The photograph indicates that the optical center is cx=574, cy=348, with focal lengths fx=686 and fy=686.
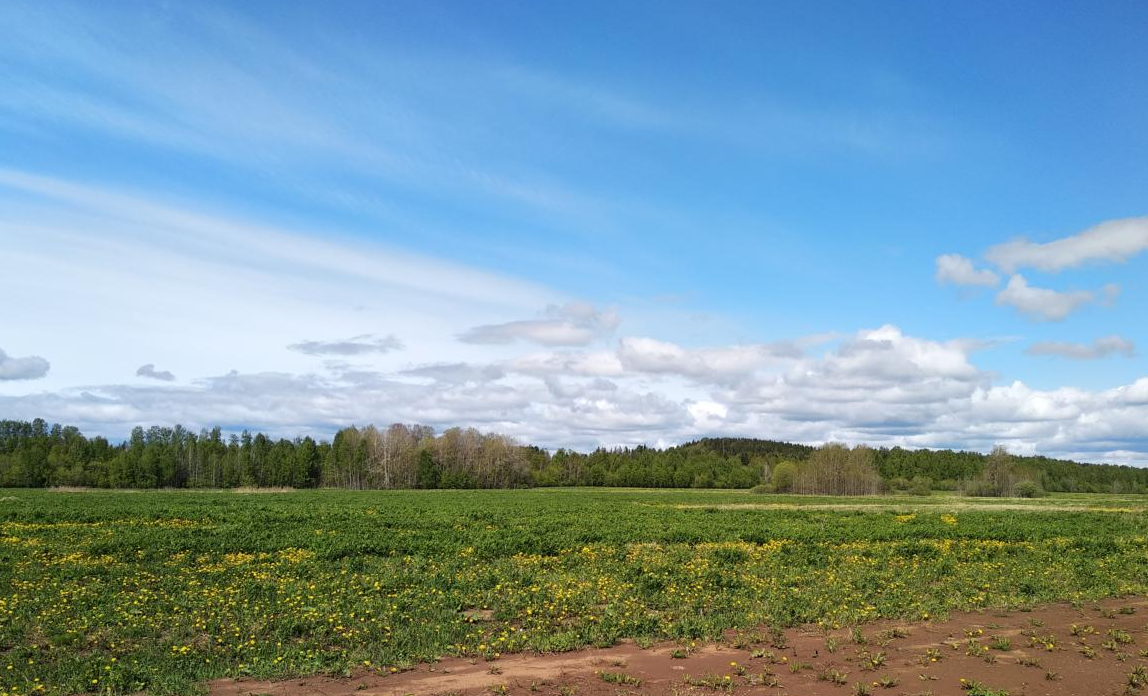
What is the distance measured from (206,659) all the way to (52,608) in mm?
5604

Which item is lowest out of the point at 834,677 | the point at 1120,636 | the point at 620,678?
the point at 620,678

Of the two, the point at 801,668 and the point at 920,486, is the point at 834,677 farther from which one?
the point at 920,486

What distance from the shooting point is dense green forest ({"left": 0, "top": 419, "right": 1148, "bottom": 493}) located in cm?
12475

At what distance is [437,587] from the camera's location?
57.0ft

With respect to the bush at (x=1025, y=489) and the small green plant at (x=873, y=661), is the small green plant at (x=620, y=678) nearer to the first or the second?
the small green plant at (x=873, y=661)

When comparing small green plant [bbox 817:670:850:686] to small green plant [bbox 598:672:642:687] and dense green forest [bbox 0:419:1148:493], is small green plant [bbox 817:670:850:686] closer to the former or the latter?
small green plant [bbox 598:672:642:687]

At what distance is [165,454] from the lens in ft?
424

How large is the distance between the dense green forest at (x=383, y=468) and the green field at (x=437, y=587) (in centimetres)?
10214

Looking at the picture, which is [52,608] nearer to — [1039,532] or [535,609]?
[535,609]

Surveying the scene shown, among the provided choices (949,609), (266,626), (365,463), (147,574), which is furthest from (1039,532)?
(365,463)

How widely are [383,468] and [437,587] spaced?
117 metres

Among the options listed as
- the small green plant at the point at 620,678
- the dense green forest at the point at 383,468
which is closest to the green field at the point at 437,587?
the small green plant at the point at 620,678

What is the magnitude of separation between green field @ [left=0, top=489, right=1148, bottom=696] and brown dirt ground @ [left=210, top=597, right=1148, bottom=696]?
2.62 ft

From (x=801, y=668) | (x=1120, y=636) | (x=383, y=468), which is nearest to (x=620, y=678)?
(x=801, y=668)
